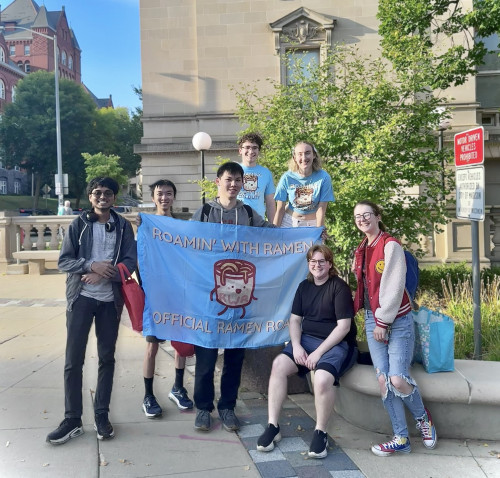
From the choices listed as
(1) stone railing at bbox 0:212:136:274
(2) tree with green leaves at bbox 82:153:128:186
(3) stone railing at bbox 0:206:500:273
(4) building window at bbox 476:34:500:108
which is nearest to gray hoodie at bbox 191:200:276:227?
(3) stone railing at bbox 0:206:500:273

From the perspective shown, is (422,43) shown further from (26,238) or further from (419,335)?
(26,238)

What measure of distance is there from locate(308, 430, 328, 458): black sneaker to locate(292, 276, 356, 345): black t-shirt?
796 mm

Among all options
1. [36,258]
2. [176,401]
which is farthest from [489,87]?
[176,401]

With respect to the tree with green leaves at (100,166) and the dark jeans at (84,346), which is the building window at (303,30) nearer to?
the dark jeans at (84,346)

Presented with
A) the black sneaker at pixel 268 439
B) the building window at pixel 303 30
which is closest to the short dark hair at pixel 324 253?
the black sneaker at pixel 268 439

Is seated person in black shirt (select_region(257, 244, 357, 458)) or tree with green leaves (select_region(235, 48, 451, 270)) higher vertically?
tree with green leaves (select_region(235, 48, 451, 270))

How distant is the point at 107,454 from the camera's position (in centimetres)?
401

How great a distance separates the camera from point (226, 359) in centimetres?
468

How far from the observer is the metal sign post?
17.3 feet

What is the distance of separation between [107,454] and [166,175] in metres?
19.0

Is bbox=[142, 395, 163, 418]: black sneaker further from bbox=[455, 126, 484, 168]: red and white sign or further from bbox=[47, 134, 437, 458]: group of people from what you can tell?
bbox=[455, 126, 484, 168]: red and white sign

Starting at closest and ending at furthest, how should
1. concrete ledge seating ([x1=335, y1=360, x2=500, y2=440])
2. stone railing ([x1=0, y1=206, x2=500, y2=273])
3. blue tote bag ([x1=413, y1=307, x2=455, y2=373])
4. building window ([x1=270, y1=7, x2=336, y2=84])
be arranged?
concrete ledge seating ([x1=335, y1=360, x2=500, y2=440]) < blue tote bag ([x1=413, y1=307, x2=455, y2=373]) < stone railing ([x1=0, y1=206, x2=500, y2=273]) < building window ([x1=270, y1=7, x2=336, y2=84])

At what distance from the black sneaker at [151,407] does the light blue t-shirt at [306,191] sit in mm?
2395

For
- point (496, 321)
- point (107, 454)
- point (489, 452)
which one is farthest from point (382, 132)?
point (107, 454)
